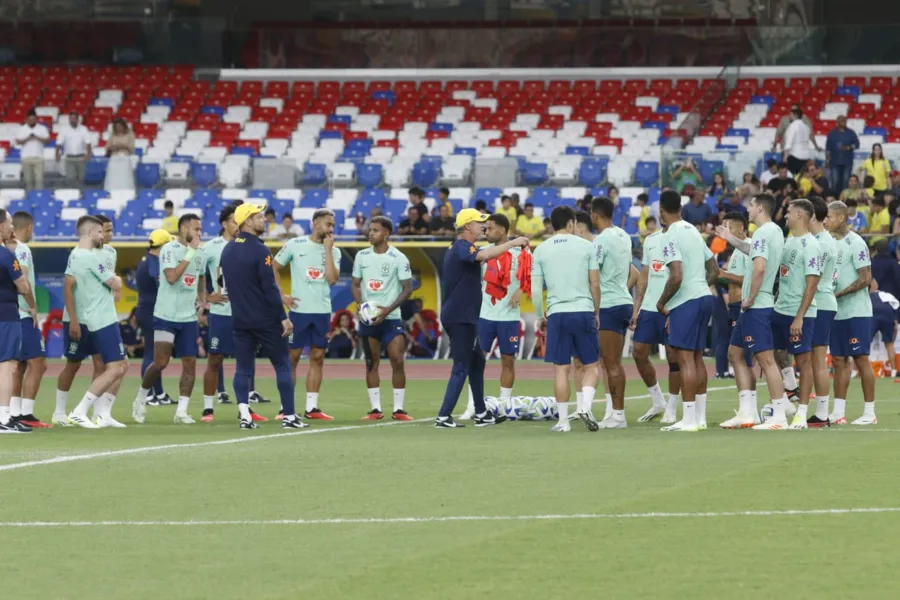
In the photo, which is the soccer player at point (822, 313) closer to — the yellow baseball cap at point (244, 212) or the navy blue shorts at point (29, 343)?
the yellow baseball cap at point (244, 212)

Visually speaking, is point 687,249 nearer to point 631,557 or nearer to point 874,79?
point 631,557

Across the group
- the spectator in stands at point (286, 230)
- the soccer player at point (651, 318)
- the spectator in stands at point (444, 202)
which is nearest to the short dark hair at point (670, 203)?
the soccer player at point (651, 318)

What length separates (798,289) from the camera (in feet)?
52.6

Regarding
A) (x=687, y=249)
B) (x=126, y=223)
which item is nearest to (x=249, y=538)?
(x=687, y=249)

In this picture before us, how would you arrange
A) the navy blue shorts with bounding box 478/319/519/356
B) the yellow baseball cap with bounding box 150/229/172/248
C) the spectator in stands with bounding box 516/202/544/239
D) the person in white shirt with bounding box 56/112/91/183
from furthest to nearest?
the person in white shirt with bounding box 56/112/91/183 → the spectator in stands with bounding box 516/202/544/239 → the yellow baseball cap with bounding box 150/229/172/248 → the navy blue shorts with bounding box 478/319/519/356

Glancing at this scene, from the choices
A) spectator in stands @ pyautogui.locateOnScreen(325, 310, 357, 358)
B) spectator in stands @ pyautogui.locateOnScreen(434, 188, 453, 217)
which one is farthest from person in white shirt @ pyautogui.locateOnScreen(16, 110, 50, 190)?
spectator in stands @ pyautogui.locateOnScreen(325, 310, 357, 358)

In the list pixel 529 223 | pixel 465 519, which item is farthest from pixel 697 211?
pixel 465 519

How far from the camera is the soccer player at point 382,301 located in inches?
715

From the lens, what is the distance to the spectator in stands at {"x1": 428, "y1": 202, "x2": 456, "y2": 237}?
106ft

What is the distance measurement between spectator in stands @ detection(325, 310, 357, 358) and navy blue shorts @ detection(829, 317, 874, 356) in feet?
53.2

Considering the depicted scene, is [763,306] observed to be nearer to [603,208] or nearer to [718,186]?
[603,208]

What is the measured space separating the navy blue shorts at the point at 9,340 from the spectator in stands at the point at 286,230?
16382 mm

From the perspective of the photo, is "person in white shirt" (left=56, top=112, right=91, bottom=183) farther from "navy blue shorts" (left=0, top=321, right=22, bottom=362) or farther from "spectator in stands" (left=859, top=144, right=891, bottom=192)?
"navy blue shorts" (left=0, top=321, right=22, bottom=362)

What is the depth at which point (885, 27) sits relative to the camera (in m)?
43.9
